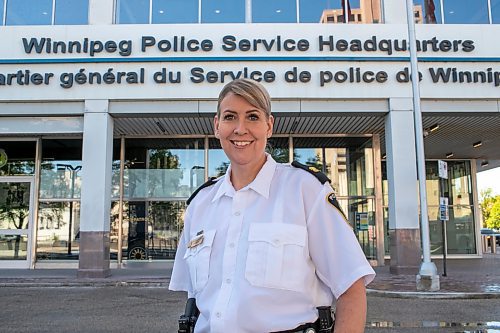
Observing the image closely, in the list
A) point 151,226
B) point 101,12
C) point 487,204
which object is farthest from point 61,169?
point 487,204

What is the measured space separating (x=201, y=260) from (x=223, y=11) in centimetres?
1320

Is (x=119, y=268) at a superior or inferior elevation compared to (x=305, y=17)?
inferior

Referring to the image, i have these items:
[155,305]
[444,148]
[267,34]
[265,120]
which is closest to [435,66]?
[267,34]

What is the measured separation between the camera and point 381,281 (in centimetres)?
1144

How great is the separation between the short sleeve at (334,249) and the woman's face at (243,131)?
1.12ft

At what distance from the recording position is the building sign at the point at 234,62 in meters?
13.3

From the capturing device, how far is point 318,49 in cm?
1348

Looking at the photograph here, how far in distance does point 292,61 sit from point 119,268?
839 centimetres

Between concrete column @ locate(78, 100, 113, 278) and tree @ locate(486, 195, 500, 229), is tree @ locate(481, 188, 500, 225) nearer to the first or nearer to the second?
tree @ locate(486, 195, 500, 229)

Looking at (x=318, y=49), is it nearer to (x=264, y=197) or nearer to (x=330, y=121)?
(x=330, y=121)

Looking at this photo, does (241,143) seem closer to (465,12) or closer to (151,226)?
(465,12)

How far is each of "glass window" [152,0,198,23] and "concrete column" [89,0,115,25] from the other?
1214mm

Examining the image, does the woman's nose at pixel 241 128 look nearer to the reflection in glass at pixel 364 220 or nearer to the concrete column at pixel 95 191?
the concrete column at pixel 95 191

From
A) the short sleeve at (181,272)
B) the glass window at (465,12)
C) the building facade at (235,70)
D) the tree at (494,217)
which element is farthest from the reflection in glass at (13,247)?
the tree at (494,217)
